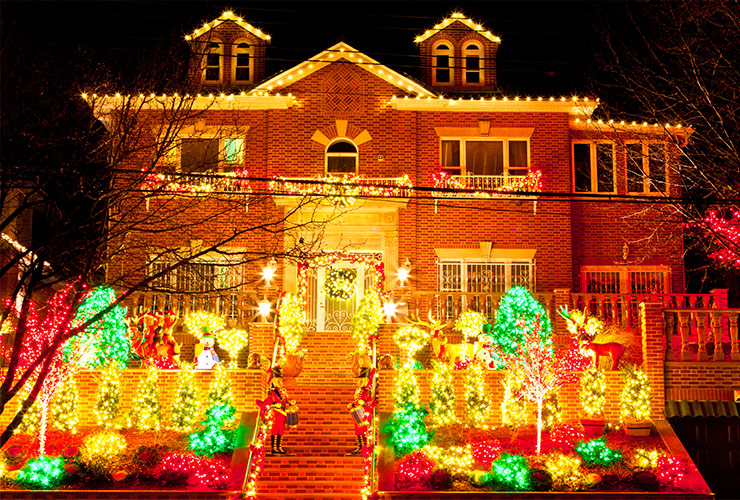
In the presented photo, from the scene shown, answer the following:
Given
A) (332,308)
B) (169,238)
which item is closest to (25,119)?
(169,238)

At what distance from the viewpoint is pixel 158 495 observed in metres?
14.4

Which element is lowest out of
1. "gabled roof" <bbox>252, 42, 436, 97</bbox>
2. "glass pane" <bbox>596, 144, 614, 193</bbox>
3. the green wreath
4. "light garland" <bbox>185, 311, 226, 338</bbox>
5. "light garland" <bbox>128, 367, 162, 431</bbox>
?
"light garland" <bbox>128, 367, 162, 431</bbox>

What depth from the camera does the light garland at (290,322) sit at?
18781 mm

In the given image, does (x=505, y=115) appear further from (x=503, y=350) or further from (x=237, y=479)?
(x=237, y=479)

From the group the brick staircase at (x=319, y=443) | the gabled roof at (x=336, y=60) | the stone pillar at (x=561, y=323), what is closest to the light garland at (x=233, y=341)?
the brick staircase at (x=319, y=443)

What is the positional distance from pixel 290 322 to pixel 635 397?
25.5 ft

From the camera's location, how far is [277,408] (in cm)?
1573

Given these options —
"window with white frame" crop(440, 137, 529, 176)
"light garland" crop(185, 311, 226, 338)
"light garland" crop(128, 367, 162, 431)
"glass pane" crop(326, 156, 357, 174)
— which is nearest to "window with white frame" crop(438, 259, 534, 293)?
"window with white frame" crop(440, 137, 529, 176)

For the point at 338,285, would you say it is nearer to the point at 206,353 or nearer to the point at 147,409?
the point at 206,353

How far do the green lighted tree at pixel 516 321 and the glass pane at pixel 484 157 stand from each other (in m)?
5.11

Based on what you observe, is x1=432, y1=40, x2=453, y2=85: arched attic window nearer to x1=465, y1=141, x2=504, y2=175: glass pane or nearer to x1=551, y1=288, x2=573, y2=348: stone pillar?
x1=465, y1=141, x2=504, y2=175: glass pane

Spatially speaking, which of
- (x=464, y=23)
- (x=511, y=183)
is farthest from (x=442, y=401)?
(x=464, y=23)

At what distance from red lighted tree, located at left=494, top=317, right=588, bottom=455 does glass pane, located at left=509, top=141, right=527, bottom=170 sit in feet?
24.3

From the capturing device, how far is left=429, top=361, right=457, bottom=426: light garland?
16731 millimetres
